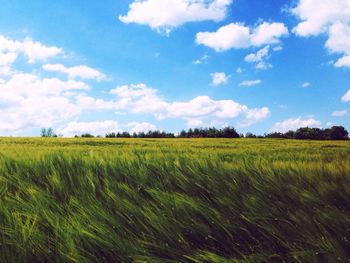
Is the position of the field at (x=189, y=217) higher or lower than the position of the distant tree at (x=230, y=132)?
lower

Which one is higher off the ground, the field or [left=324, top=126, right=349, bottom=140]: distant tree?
[left=324, top=126, right=349, bottom=140]: distant tree

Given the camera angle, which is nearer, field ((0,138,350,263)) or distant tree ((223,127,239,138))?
field ((0,138,350,263))

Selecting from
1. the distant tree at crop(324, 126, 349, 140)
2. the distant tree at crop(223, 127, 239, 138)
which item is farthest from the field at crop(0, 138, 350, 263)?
the distant tree at crop(324, 126, 349, 140)

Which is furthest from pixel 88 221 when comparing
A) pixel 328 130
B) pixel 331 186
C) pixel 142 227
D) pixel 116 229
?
pixel 328 130

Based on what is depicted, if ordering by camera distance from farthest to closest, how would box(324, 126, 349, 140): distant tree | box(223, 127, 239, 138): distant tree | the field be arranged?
box(324, 126, 349, 140): distant tree, box(223, 127, 239, 138): distant tree, the field

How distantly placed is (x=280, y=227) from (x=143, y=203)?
0.75m

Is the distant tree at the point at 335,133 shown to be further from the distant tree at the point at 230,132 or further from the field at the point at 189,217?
the field at the point at 189,217

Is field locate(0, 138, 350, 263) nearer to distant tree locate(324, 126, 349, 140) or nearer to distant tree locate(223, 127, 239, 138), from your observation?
distant tree locate(223, 127, 239, 138)

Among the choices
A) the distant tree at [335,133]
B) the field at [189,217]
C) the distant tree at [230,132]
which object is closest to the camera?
the field at [189,217]

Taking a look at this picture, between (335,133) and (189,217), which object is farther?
(335,133)

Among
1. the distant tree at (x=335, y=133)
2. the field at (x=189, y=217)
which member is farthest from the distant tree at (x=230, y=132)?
the field at (x=189, y=217)

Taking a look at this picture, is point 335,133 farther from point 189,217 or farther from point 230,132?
point 189,217

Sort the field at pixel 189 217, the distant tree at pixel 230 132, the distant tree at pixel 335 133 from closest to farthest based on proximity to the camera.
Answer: the field at pixel 189 217
the distant tree at pixel 230 132
the distant tree at pixel 335 133

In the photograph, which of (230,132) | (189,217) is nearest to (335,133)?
(230,132)
